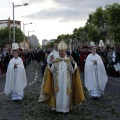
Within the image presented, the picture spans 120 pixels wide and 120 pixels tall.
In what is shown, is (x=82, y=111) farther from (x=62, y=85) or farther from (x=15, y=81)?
(x=15, y=81)

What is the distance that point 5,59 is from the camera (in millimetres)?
25203

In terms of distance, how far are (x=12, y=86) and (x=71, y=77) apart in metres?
3.16

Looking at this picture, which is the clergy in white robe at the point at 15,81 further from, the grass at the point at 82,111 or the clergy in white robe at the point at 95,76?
the clergy in white robe at the point at 95,76

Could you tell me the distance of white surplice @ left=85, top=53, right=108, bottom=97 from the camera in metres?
13.0

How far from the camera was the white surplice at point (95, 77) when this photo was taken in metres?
13.0

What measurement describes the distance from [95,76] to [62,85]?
11.2 ft

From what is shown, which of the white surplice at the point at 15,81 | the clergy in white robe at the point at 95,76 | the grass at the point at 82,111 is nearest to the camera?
the grass at the point at 82,111

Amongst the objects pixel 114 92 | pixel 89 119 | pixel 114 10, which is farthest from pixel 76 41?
pixel 89 119

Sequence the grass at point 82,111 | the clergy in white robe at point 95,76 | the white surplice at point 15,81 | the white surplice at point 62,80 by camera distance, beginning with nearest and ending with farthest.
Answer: the grass at point 82,111, the white surplice at point 62,80, the white surplice at point 15,81, the clergy in white robe at point 95,76

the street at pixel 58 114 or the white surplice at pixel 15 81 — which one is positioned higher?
the white surplice at pixel 15 81

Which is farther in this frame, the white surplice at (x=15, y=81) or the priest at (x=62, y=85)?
the white surplice at (x=15, y=81)

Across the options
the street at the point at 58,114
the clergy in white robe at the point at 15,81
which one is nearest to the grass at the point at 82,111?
the street at the point at 58,114

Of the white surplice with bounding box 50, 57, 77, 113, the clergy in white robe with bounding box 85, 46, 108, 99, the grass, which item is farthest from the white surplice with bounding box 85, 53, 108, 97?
the white surplice with bounding box 50, 57, 77, 113

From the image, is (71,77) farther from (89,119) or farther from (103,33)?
(103,33)
